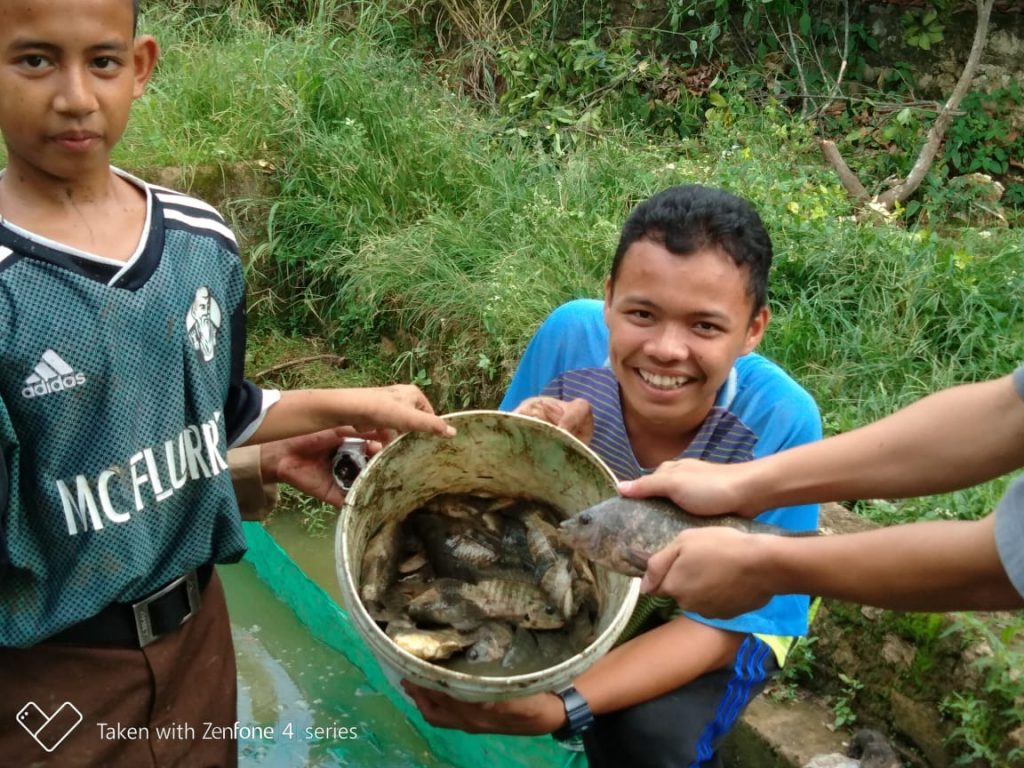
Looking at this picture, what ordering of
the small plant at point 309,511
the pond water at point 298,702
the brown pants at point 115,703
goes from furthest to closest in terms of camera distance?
1. the small plant at point 309,511
2. the pond water at point 298,702
3. the brown pants at point 115,703

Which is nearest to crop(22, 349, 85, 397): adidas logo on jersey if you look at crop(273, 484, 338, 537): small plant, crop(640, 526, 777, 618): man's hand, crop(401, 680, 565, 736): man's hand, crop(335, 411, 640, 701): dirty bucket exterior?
crop(335, 411, 640, 701): dirty bucket exterior

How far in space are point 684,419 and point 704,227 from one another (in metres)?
0.46

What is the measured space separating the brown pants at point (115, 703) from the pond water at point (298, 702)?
1.27 meters

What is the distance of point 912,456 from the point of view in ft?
7.38

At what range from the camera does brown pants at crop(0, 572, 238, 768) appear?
2.12 metres

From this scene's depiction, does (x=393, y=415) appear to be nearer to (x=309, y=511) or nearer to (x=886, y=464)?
(x=886, y=464)

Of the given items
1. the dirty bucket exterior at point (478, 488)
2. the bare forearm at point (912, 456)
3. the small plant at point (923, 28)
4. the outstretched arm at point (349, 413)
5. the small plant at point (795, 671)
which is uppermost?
the small plant at point (923, 28)

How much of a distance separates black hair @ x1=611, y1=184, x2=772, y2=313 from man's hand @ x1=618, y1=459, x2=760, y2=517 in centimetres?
50

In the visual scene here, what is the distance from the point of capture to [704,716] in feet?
8.65

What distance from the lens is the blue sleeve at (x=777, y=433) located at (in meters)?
2.61

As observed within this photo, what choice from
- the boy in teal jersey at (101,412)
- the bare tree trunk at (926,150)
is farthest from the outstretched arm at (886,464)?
the bare tree trunk at (926,150)

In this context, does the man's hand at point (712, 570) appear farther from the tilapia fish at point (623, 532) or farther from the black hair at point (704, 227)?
the black hair at point (704, 227)

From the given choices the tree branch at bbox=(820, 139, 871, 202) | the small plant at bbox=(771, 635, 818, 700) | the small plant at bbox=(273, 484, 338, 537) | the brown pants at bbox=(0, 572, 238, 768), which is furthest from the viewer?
the tree branch at bbox=(820, 139, 871, 202)

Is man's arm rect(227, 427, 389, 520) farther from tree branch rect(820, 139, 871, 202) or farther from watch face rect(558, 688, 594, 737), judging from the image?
tree branch rect(820, 139, 871, 202)
